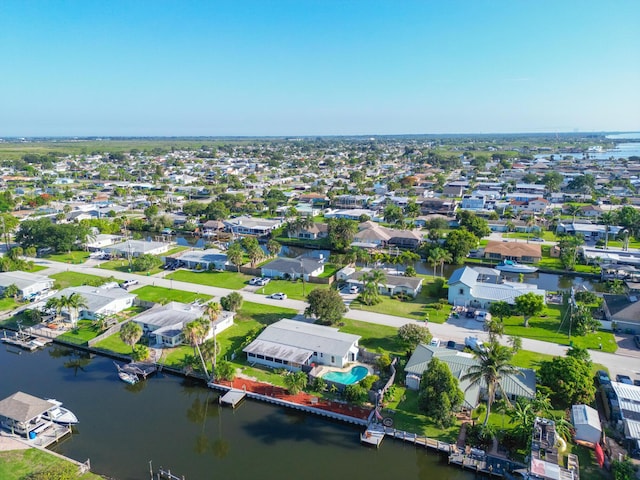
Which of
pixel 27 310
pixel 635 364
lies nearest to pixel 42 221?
pixel 27 310

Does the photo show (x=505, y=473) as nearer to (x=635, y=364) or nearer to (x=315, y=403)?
(x=315, y=403)

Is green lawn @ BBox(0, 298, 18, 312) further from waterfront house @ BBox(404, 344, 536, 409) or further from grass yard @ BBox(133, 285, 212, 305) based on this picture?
waterfront house @ BBox(404, 344, 536, 409)

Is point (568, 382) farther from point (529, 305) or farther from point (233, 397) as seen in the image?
point (233, 397)

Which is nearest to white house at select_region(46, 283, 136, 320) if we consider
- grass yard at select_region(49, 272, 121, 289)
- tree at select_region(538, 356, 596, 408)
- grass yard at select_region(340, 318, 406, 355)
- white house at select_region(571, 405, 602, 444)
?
grass yard at select_region(49, 272, 121, 289)

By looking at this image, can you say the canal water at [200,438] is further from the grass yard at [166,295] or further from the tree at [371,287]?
the tree at [371,287]

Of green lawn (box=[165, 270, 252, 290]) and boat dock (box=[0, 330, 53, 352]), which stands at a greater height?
green lawn (box=[165, 270, 252, 290])
